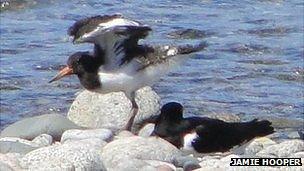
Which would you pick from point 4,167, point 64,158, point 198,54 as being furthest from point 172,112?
point 198,54

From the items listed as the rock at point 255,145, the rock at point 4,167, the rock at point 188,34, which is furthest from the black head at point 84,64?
the rock at point 188,34

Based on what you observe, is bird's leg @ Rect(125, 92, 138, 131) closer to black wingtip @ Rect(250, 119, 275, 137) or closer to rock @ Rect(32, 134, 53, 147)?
rock @ Rect(32, 134, 53, 147)

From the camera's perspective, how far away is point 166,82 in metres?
12.7

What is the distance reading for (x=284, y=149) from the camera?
9.41 meters

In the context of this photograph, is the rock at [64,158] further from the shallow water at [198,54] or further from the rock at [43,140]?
the shallow water at [198,54]

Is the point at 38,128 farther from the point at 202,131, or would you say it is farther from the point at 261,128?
the point at 261,128

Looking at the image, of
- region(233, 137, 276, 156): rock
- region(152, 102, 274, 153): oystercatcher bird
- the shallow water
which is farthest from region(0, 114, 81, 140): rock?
region(233, 137, 276, 156): rock

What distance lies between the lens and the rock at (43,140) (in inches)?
384

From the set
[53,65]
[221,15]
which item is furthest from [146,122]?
[221,15]

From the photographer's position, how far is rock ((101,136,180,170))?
8656 mm

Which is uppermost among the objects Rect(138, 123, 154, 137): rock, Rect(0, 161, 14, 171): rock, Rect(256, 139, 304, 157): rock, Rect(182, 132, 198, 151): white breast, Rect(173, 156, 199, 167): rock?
Rect(0, 161, 14, 171): rock

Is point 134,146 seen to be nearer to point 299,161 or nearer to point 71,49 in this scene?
point 299,161

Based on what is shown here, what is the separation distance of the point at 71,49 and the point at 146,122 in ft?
10.2

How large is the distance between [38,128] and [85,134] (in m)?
0.51
